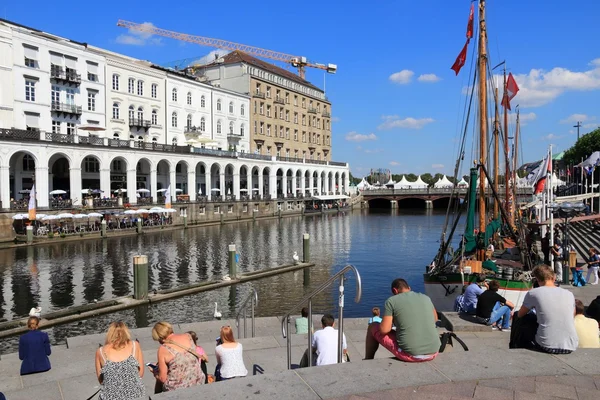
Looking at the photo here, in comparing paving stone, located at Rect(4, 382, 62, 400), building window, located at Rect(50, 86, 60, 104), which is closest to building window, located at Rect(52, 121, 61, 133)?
building window, located at Rect(50, 86, 60, 104)

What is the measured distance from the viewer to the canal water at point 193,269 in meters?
21.2

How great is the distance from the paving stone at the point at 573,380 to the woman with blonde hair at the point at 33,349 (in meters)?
8.66

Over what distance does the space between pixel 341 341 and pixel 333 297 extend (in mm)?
15870

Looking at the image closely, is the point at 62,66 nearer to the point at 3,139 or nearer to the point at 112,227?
the point at 3,139

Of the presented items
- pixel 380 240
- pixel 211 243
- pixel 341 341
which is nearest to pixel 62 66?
pixel 211 243

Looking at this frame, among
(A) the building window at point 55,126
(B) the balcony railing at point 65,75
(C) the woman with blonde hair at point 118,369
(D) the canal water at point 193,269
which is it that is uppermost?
(B) the balcony railing at point 65,75

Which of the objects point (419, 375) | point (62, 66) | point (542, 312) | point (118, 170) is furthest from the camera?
point (118, 170)

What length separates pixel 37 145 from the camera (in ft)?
157

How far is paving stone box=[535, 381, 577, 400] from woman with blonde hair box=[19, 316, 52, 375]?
28.3 ft

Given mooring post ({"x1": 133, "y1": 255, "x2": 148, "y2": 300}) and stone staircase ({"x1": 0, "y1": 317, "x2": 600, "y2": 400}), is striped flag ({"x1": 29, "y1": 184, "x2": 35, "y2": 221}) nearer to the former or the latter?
mooring post ({"x1": 133, "y1": 255, "x2": 148, "y2": 300})

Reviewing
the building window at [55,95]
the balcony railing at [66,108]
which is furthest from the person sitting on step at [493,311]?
the building window at [55,95]

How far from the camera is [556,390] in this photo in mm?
5816

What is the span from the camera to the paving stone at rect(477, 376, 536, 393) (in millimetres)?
5870

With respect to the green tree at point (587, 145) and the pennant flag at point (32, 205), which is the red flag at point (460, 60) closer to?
the pennant flag at point (32, 205)
